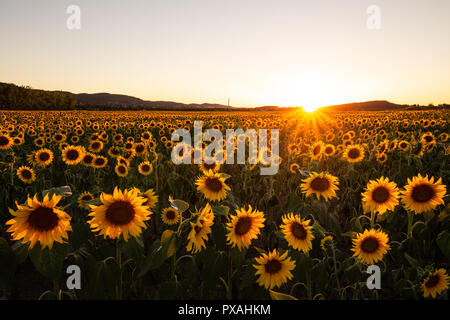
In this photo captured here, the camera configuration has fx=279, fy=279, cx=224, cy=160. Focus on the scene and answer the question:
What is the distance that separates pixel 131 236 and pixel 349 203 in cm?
388

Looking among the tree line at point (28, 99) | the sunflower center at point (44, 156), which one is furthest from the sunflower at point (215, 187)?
the tree line at point (28, 99)

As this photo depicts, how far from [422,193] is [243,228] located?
1.87m

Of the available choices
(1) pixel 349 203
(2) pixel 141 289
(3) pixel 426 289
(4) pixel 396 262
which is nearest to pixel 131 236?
(2) pixel 141 289

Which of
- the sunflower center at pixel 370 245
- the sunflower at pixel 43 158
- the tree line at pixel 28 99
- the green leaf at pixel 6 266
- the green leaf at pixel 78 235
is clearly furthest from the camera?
the tree line at pixel 28 99

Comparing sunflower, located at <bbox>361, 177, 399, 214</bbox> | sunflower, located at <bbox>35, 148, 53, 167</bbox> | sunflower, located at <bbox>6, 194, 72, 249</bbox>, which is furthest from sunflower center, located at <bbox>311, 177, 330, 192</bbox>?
sunflower, located at <bbox>35, 148, 53, 167</bbox>

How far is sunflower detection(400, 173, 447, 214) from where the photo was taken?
8.99 ft

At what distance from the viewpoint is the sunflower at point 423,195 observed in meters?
2.74

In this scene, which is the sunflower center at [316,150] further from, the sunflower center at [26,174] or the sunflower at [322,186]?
the sunflower center at [26,174]

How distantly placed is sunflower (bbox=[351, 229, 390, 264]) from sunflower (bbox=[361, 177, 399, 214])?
18.1 inches

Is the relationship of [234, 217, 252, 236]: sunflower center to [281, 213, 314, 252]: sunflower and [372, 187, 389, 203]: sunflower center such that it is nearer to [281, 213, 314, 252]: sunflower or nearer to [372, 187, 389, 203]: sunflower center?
[281, 213, 314, 252]: sunflower

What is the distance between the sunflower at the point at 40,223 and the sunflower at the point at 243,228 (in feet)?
4.18

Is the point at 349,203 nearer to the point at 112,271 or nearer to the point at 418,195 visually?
the point at 418,195

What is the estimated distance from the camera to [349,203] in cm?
473
